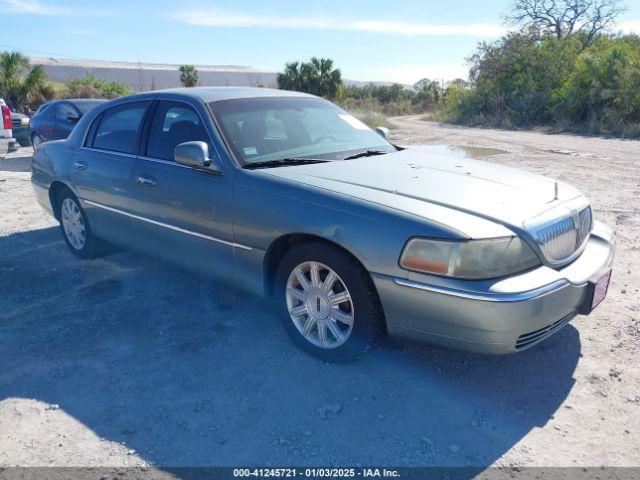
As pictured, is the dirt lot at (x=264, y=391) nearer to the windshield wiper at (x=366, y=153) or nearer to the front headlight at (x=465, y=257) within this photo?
the front headlight at (x=465, y=257)

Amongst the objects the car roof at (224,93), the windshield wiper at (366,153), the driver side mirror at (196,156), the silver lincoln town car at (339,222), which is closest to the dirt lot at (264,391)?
the silver lincoln town car at (339,222)

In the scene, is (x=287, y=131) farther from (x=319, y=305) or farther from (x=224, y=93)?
(x=319, y=305)

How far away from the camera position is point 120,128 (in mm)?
4855

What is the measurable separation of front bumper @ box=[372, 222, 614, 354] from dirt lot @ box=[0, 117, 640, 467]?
1.24 feet

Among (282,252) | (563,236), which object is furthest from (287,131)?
(563,236)

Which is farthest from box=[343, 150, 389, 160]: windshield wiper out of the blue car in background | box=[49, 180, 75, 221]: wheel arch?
the blue car in background

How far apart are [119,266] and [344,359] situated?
2.79m

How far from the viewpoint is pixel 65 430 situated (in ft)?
9.57

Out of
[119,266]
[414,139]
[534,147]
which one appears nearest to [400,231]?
[119,266]

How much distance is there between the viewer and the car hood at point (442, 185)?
320 cm

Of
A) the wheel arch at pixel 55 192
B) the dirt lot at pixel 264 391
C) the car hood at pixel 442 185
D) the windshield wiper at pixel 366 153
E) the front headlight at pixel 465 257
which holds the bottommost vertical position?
the dirt lot at pixel 264 391

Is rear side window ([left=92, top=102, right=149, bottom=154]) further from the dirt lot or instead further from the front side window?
the dirt lot

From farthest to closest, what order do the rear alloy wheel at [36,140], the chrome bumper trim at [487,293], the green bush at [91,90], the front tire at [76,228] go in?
the green bush at [91,90] < the rear alloy wheel at [36,140] < the front tire at [76,228] < the chrome bumper trim at [487,293]

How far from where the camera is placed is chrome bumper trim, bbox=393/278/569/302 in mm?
2846
